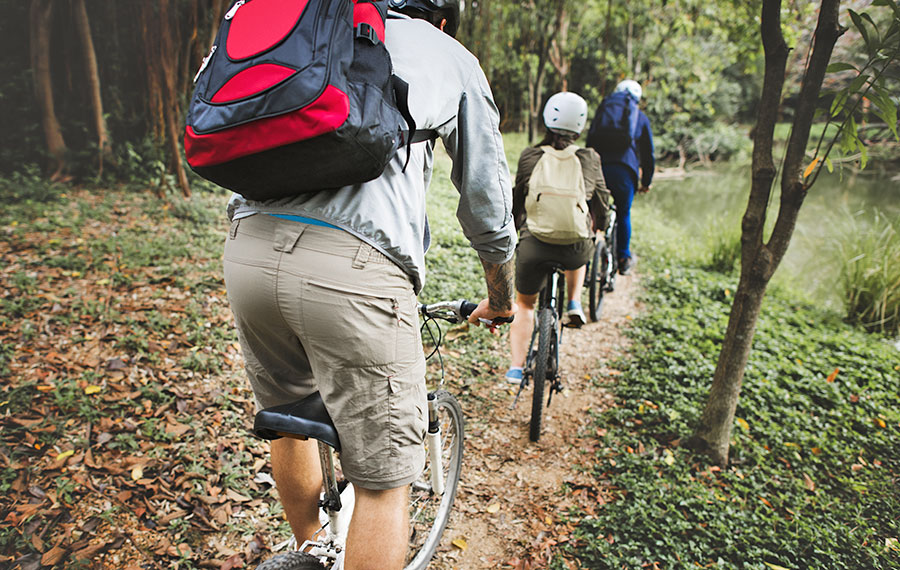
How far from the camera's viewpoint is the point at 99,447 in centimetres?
269

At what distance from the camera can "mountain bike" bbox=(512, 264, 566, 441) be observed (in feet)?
10.4

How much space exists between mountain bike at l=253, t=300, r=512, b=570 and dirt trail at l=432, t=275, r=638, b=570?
200mm

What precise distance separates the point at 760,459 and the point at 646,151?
10.9 ft

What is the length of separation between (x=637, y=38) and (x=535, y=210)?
1582 centimetres

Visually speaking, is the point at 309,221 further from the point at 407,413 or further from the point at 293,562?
the point at 293,562

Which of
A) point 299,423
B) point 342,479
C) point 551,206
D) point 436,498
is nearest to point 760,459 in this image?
point 551,206

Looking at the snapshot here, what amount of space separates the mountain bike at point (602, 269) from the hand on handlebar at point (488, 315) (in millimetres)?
3193

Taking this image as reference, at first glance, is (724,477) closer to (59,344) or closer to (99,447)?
(99,447)

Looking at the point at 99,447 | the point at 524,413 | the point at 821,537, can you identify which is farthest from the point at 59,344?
the point at 821,537

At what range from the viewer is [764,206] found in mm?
2865

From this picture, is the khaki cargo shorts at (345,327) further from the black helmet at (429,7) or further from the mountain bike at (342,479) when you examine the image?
the black helmet at (429,7)

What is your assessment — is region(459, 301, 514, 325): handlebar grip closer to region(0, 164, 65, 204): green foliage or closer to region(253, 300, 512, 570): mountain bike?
region(253, 300, 512, 570): mountain bike

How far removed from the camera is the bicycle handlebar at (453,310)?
184cm

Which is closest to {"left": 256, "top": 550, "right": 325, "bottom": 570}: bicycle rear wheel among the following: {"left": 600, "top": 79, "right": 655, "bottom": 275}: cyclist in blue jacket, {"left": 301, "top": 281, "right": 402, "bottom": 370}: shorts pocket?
{"left": 301, "top": 281, "right": 402, "bottom": 370}: shorts pocket
